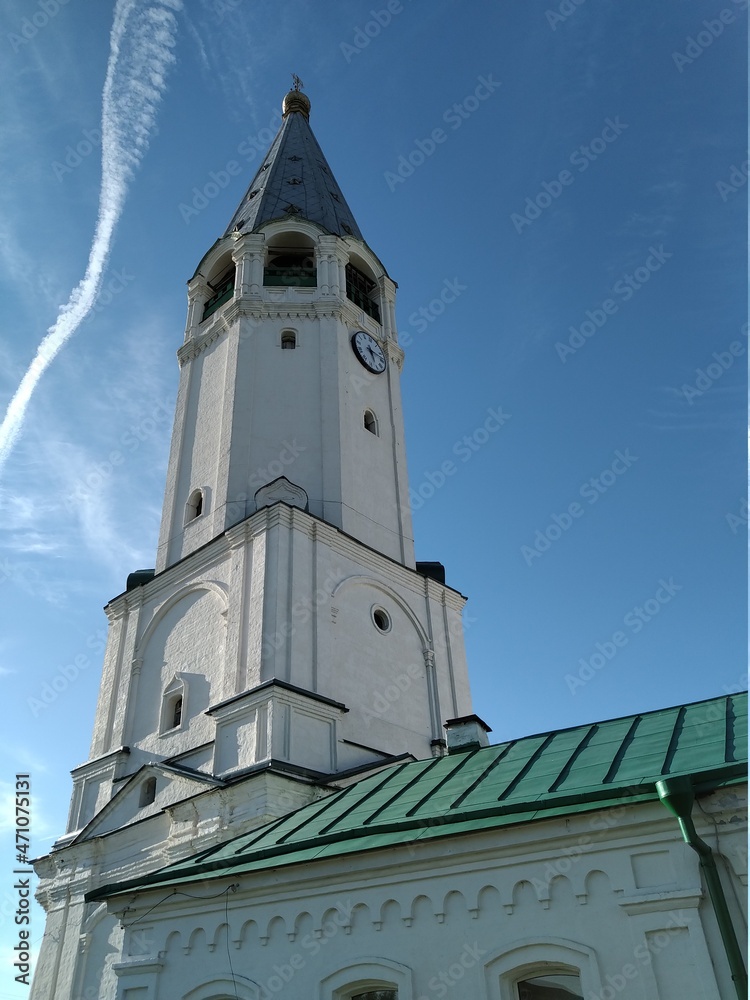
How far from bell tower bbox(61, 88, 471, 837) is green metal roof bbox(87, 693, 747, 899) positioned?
4.70m

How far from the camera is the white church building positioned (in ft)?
24.6

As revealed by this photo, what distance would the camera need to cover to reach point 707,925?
6961 millimetres

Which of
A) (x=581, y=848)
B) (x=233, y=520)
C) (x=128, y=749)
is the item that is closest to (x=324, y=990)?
(x=581, y=848)

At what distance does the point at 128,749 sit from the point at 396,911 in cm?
1301

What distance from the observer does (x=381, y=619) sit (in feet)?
68.9

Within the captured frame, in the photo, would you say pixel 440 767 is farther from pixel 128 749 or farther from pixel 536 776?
pixel 128 749

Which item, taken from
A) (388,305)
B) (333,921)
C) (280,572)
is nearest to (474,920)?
(333,921)

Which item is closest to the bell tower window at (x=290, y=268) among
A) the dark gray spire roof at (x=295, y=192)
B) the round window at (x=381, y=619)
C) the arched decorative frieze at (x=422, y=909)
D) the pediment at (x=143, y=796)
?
the dark gray spire roof at (x=295, y=192)

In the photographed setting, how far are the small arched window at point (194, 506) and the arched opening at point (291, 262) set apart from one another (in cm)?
772

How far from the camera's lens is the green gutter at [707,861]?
21.6 ft

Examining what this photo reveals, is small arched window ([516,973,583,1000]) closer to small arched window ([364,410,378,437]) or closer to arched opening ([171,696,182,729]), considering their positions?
arched opening ([171,696,182,729])

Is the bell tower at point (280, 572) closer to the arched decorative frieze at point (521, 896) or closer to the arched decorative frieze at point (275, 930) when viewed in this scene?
the arched decorative frieze at point (275, 930)

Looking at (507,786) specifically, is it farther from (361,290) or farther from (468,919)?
(361,290)

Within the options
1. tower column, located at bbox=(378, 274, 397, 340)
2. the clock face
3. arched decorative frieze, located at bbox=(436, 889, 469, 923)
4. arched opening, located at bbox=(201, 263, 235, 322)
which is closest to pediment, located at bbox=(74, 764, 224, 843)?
arched decorative frieze, located at bbox=(436, 889, 469, 923)
